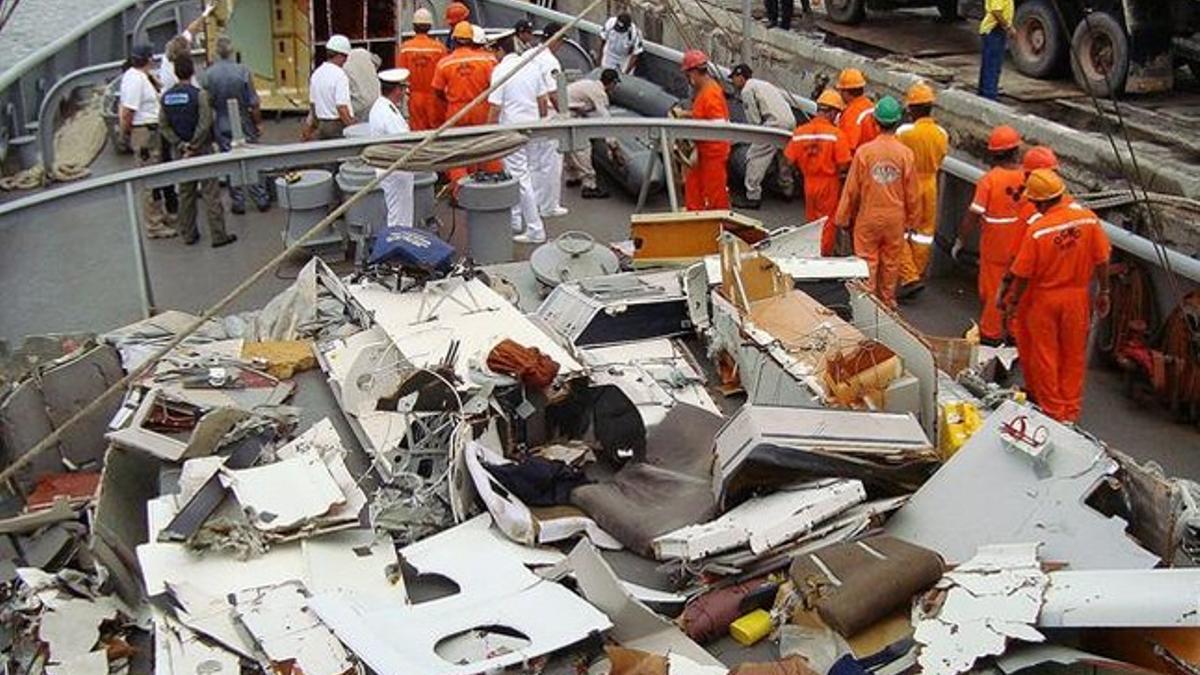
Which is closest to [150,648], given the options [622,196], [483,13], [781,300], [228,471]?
[228,471]

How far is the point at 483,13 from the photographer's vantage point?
59.8 ft

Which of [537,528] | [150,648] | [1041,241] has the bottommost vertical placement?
[150,648]

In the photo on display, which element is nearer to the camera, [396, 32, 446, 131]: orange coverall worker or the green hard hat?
the green hard hat

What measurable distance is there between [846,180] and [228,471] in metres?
5.31

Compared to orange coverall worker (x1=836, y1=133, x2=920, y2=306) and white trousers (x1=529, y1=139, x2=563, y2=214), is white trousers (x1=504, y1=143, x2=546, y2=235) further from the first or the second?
orange coverall worker (x1=836, y1=133, x2=920, y2=306)

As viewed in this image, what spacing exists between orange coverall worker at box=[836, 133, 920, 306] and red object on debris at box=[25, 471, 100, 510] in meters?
5.11

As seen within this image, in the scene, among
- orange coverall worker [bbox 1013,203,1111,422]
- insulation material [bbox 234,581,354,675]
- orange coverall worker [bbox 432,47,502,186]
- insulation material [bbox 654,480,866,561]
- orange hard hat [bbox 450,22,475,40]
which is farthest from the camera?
orange hard hat [bbox 450,22,475,40]

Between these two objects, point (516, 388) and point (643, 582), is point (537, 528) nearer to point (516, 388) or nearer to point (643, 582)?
point (643, 582)

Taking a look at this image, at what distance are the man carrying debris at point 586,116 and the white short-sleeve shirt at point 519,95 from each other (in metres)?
0.74

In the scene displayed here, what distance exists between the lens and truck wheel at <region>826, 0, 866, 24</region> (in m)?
18.1

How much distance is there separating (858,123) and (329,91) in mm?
4685

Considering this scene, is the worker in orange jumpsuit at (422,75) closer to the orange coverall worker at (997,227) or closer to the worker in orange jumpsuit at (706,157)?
the worker in orange jumpsuit at (706,157)

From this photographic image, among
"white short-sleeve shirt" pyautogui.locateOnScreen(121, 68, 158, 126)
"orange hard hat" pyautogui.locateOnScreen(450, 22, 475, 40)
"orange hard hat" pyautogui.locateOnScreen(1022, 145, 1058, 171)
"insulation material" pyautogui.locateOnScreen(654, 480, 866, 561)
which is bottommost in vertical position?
"insulation material" pyautogui.locateOnScreen(654, 480, 866, 561)

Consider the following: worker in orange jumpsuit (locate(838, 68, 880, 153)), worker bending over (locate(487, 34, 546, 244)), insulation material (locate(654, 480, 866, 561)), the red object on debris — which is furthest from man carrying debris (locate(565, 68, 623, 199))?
insulation material (locate(654, 480, 866, 561))
